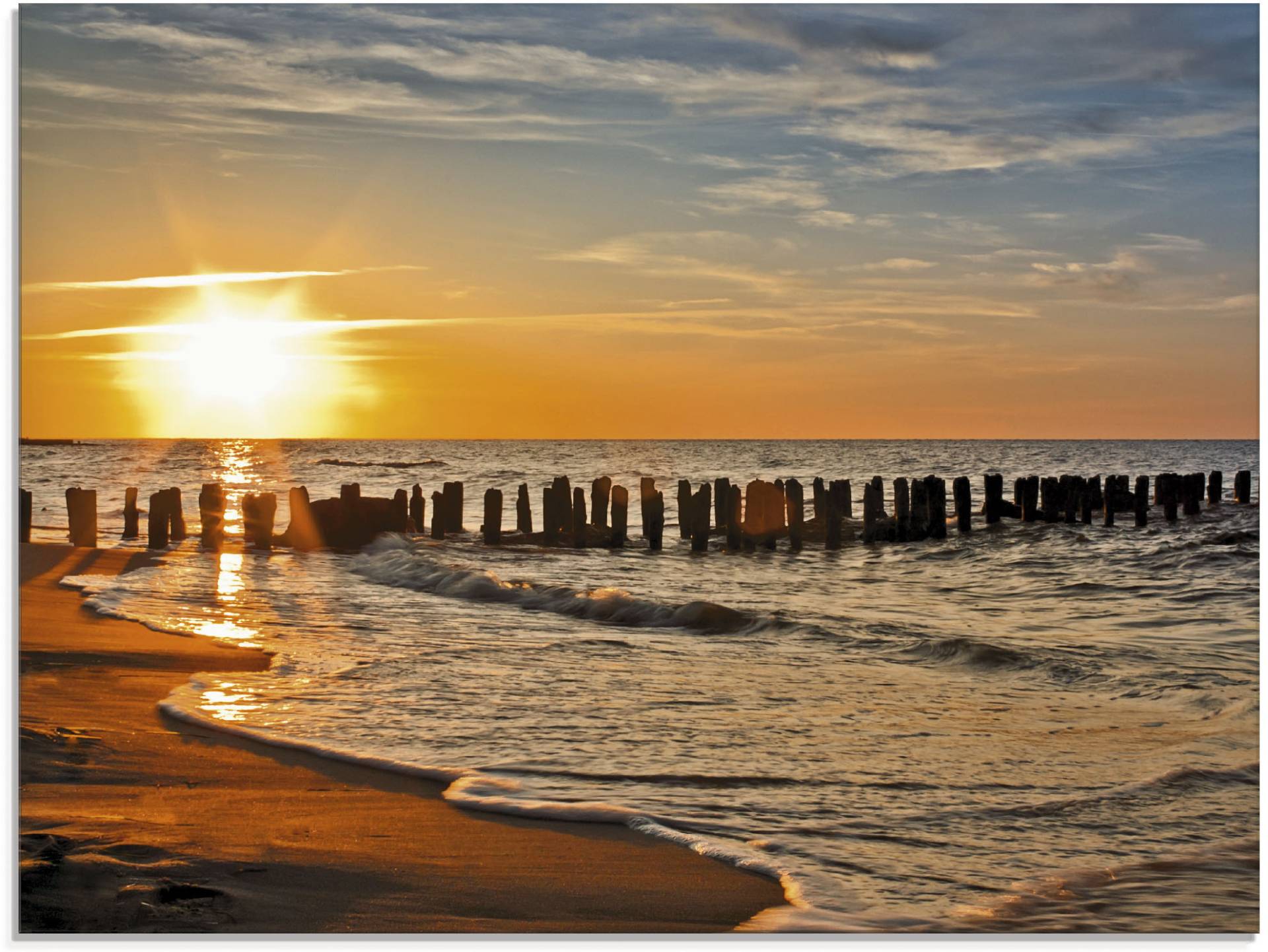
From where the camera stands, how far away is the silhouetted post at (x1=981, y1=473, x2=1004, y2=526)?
2173cm

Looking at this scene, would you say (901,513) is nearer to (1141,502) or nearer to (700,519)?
(700,519)

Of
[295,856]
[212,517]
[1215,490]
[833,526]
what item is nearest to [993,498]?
[833,526]

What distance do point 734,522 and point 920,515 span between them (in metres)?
3.28

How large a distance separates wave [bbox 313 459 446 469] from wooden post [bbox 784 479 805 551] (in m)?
44.9

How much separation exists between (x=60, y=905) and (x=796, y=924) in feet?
8.04

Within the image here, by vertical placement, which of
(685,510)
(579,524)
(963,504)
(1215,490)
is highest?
(1215,490)

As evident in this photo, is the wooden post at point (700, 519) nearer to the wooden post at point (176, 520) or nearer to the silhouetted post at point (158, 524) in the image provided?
the wooden post at point (176, 520)

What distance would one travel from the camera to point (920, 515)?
66.6 ft

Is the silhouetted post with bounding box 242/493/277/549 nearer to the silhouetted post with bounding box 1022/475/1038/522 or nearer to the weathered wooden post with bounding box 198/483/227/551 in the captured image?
the weathered wooden post with bounding box 198/483/227/551

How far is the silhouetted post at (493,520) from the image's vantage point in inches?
758

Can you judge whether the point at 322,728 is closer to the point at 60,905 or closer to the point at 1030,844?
the point at 60,905

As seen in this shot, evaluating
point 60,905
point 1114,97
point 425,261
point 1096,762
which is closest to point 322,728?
point 60,905

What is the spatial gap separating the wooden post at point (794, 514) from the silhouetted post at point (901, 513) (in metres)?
1.65

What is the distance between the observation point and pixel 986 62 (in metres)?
6.08
